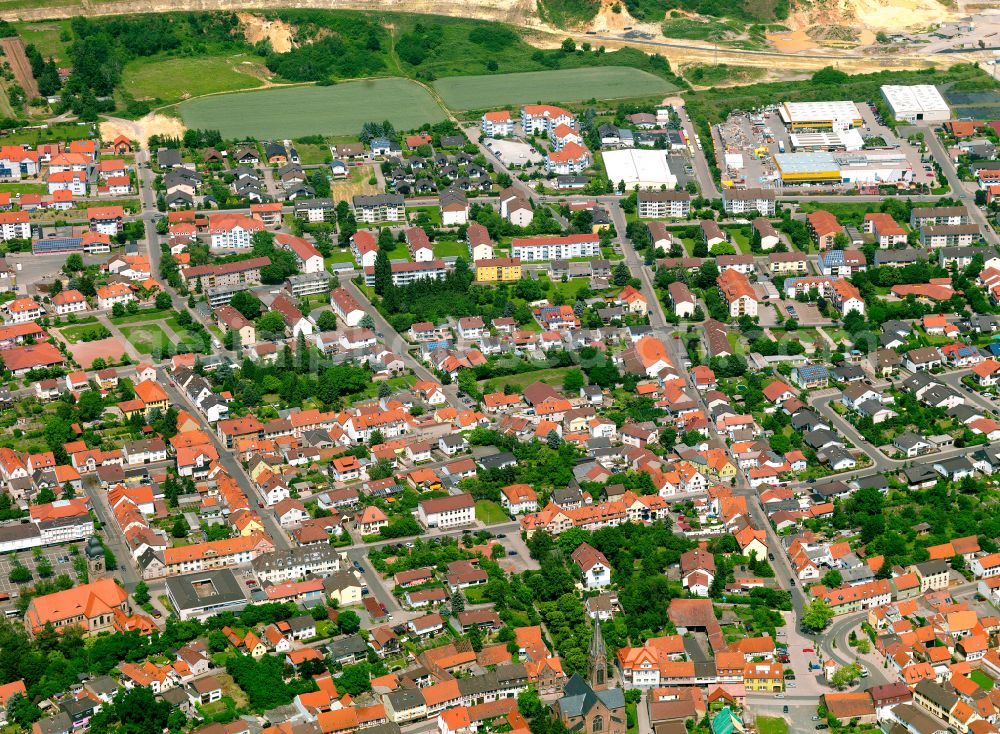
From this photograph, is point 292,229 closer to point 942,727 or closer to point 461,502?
point 461,502

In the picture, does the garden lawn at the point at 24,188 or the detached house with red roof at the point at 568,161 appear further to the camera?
the detached house with red roof at the point at 568,161

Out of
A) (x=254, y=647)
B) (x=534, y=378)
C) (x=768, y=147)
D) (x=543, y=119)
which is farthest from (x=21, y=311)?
(x=768, y=147)

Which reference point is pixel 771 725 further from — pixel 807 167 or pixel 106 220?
pixel 807 167

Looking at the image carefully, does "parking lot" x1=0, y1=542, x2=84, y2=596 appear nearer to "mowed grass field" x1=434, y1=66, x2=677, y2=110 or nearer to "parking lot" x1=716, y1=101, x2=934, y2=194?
"parking lot" x1=716, y1=101, x2=934, y2=194

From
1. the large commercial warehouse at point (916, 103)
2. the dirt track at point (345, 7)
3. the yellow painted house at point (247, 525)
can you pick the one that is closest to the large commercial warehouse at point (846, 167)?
the large commercial warehouse at point (916, 103)

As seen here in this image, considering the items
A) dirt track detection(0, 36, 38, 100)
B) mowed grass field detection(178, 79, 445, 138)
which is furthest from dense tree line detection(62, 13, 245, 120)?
mowed grass field detection(178, 79, 445, 138)

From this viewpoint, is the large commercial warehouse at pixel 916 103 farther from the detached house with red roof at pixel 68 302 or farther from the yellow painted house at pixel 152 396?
the yellow painted house at pixel 152 396
